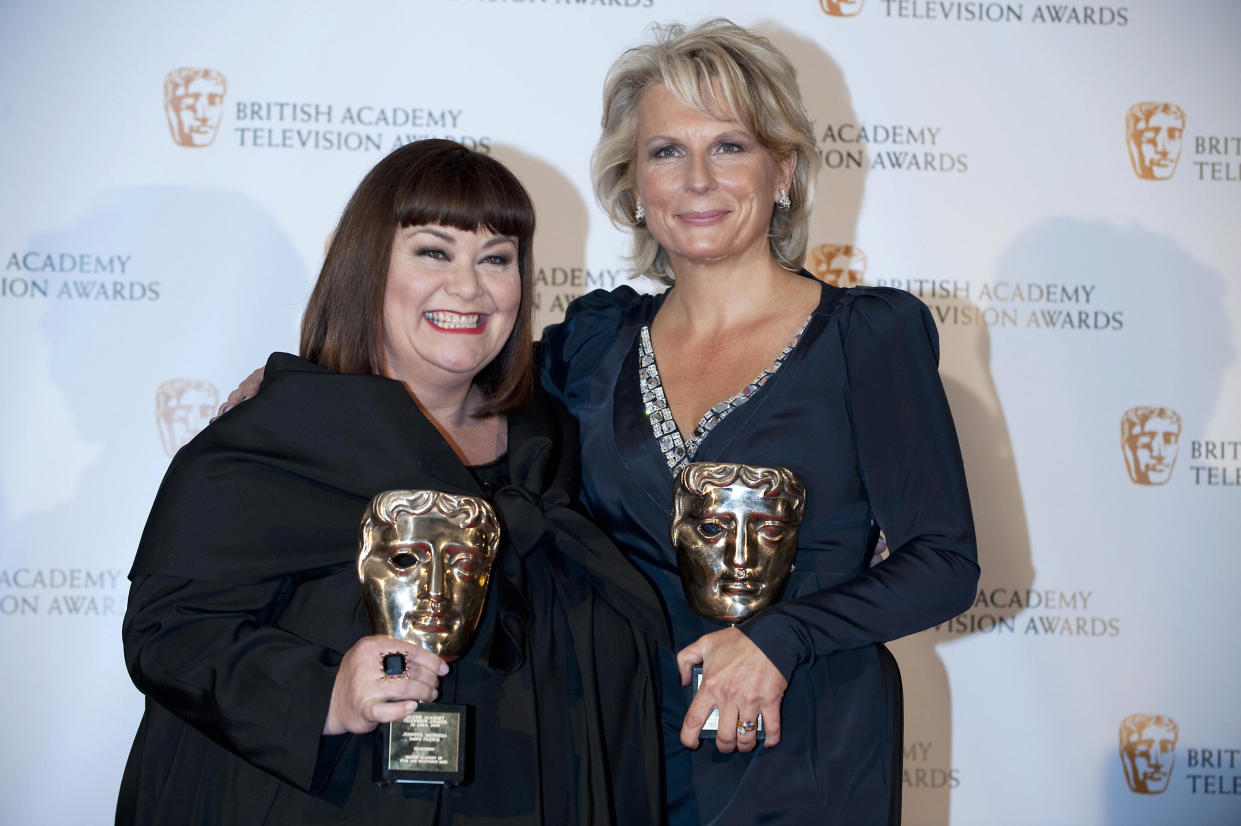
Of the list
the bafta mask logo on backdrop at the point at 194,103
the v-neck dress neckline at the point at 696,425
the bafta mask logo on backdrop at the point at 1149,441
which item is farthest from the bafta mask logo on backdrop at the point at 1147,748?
the bafta mask logo on backdrop at the point at 194,103

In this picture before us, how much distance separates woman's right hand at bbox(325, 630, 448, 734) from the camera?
162 cm

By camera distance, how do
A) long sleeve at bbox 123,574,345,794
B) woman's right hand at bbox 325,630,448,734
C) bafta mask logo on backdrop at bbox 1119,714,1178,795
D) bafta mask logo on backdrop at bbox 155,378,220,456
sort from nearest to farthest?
woman's right hand at bbox 325,630,448,734 → long sleeve at bbox 123,574,345,794 → bafta mask logo on backdrop at bbox 155,378,220,456 → bafta mask logo on backdrop at bbox 1119,714,1178,795

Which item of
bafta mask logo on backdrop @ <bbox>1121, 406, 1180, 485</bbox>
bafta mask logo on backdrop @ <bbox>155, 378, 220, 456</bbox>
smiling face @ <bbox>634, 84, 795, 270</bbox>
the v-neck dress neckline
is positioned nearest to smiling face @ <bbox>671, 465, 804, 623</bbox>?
the v-neck dress neckline

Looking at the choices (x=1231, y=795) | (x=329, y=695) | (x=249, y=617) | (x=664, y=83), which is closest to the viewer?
(x=329, y=695)

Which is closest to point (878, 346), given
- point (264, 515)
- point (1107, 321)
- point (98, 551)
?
point (264, 515)

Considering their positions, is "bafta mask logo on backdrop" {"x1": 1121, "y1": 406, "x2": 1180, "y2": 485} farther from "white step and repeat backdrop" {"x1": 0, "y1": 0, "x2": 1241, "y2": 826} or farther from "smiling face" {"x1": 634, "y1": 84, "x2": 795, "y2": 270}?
"smiling face" {"x1": 634, "y1": 84, "x2": 795, "y2": 270}

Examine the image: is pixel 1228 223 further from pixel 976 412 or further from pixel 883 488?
pixel 883 488

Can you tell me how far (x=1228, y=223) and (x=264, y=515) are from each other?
3.17 meters

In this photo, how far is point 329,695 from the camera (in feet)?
5.65

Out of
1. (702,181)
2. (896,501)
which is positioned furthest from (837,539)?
(702,181)

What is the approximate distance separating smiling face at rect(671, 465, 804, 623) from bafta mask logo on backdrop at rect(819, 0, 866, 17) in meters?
2.25

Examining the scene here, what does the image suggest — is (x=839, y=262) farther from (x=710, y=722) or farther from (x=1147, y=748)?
(x=710, y=722)

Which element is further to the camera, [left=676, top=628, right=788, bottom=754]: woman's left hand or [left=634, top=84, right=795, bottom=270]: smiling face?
[left=634, top=84, right=795, bottom=270]: smiling face

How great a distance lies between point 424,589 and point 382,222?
695mm
